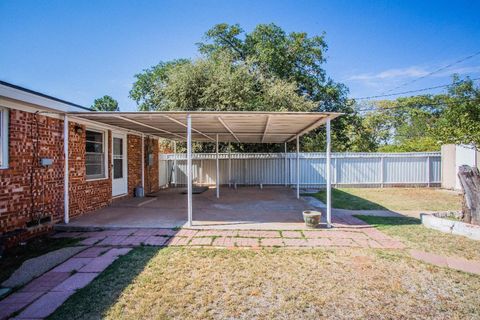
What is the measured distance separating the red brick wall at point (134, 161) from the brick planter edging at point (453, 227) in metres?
8.91

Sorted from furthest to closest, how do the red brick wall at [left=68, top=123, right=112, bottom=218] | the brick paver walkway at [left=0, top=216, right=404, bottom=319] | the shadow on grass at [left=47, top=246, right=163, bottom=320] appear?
the red brick wall at [left=68, top=123, right=112, bottom=218] → the brick paver walkway at [left=0, top=216, right=404, bottom=319] → the shadow on grass at [left=47, top=246, right=163, bottom=320]

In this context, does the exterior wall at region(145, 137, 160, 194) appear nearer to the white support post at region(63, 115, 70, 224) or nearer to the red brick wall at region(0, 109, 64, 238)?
the white support post at region(63, 115, 70, 224)

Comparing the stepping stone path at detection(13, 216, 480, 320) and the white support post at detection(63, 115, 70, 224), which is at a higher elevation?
the white support post at detection(63, 115, 70, 224)

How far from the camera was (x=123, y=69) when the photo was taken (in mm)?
15859

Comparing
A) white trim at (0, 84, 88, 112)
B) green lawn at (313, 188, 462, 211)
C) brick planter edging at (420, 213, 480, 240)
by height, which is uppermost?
white trim at (0, 84, 88, 112)

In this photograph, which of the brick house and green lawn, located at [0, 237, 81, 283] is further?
the brick house

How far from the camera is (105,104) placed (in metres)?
36.1

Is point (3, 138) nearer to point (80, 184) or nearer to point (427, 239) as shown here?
point (80, 184)

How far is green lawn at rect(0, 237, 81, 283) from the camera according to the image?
3785 mm

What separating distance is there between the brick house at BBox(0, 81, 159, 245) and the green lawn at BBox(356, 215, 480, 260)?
22.5 ft

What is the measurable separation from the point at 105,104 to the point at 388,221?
37.4m

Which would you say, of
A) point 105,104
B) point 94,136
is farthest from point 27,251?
point 105,104

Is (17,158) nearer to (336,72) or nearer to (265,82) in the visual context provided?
(265,82)

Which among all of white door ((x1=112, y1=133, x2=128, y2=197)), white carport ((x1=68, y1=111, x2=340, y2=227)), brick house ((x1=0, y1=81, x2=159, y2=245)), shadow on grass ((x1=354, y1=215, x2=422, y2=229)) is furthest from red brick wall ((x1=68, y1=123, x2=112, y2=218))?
shadow on grass ((x1=354, y1=215, x2=422, y2=229))
